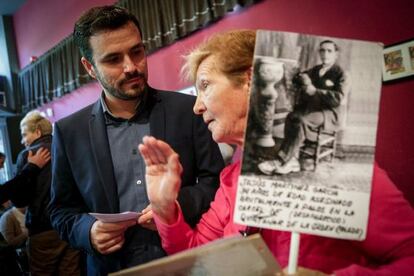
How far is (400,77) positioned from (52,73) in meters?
4.91

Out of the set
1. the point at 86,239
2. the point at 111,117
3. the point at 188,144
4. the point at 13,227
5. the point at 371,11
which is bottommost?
the point at 13,227

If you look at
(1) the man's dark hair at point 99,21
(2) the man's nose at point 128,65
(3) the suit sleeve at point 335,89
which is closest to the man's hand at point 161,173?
(3) the suit sleeve at point 335,89

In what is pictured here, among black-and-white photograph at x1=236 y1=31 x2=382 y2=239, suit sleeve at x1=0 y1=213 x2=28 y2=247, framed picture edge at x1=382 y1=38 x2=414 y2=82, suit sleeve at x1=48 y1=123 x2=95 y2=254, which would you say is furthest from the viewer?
suit sleeve at x1=0 y1=213 x2=28 y2=247

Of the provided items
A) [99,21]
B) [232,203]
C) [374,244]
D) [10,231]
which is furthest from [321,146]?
[10,231]

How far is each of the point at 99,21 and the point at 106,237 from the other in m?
0.79

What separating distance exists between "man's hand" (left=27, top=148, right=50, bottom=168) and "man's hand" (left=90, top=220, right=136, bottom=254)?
164 centimetres

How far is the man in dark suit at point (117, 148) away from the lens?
1.22m

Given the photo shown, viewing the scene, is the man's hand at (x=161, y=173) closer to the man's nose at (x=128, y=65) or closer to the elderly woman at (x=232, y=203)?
the elderly woman at (x=232, y=203)

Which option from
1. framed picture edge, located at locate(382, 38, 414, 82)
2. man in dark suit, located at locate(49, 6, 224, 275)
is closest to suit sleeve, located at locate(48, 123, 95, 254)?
man in dark suit, located at locate(49, 6, 224, 275)

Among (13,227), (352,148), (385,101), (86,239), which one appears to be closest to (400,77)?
(385,101)

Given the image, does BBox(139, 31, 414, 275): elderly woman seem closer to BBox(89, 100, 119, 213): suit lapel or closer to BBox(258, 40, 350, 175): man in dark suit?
BBox(258, 40, 350, 175): man in dark suit

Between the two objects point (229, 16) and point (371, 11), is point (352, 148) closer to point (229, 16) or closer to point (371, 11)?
point (371, 11)

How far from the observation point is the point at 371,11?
1.90 meters

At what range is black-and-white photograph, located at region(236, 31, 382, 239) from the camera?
0.61 m
